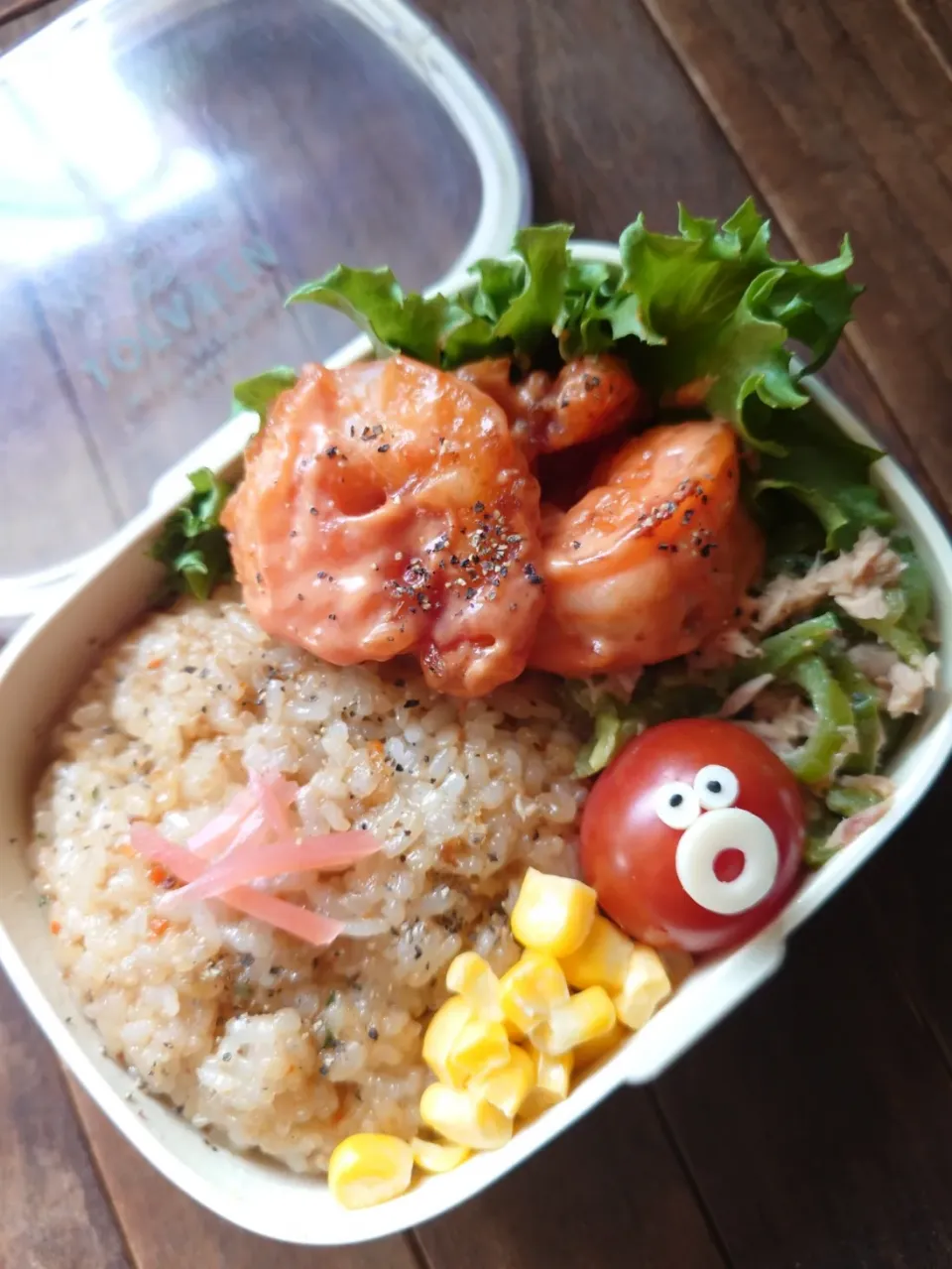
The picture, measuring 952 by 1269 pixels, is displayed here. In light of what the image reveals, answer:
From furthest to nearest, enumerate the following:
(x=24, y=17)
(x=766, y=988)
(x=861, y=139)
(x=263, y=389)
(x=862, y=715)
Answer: (x=24, y=17)
(x=861, y=139)
(x=766, y=988)
(x=263, y=389)
(x=862, y=715)

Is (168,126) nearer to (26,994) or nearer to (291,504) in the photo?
(291,504)

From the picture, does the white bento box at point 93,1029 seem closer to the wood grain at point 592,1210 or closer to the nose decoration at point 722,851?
the nose decoration at point 722,851

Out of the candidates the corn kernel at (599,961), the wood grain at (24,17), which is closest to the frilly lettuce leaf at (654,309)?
the corn kernel at (599,961)

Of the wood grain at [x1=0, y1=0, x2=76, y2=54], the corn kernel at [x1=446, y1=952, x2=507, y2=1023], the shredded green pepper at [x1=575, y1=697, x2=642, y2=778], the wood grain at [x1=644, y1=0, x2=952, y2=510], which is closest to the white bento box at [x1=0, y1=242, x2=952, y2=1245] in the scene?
the corn kernel at [x1=446, y1=952, x2=507, y2=1023]

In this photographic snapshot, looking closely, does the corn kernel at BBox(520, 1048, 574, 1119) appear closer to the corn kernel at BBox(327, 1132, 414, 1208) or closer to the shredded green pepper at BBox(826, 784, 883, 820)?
the corn kernel at BBox(327, 1132, 414, 1208)

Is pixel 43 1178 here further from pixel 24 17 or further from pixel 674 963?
pixel 24 17

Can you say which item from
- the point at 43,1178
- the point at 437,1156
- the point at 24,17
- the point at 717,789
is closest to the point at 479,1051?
the point at 437,1156
